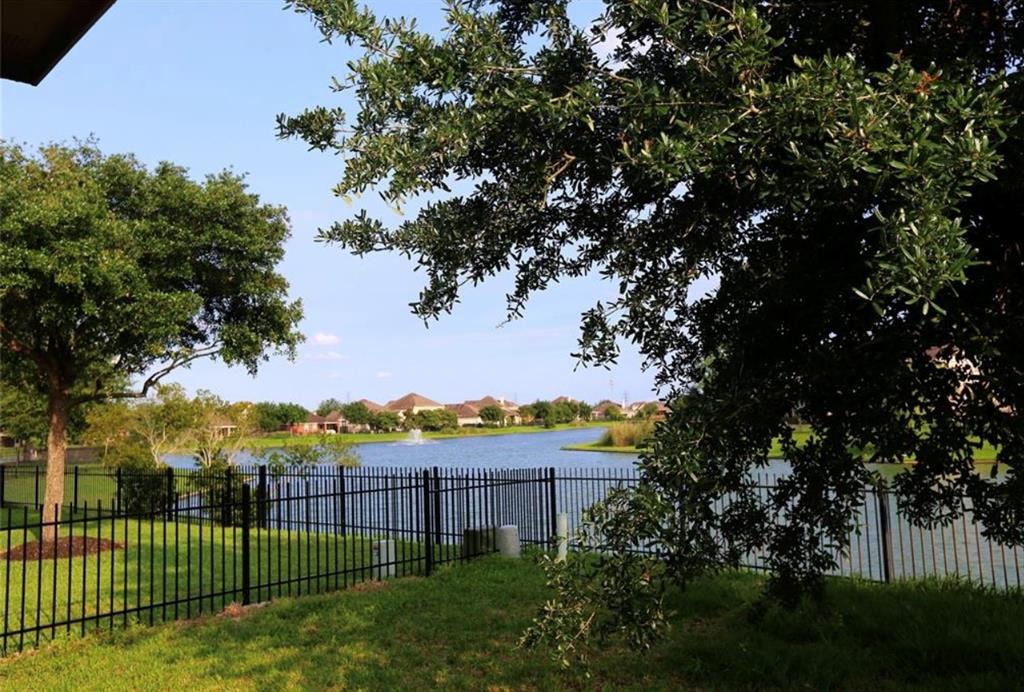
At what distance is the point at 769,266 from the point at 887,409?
97 centimetres

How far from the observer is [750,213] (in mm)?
4008

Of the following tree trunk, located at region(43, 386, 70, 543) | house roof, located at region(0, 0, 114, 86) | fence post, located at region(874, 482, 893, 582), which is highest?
house roof, located at region(0, 0, 114, 86)

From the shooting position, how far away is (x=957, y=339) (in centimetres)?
348

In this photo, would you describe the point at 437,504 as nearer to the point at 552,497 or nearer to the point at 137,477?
the point at 552,497

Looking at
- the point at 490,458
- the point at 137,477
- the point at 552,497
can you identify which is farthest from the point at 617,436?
the point at 552,497

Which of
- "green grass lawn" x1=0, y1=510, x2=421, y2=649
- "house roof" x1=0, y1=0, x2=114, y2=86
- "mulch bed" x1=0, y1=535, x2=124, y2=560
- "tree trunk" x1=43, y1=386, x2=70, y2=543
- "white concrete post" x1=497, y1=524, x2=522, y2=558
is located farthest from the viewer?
"tree trunk" x1=43, y1=386, x2=70, y2=543

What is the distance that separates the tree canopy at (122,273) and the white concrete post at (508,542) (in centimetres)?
738

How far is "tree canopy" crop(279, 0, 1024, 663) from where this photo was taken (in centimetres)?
260

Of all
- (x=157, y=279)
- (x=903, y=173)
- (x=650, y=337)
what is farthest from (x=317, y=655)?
(x=157, y=279)

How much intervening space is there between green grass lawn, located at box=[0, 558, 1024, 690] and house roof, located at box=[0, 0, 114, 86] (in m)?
4.65

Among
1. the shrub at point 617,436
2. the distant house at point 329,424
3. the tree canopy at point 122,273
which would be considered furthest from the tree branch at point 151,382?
the distant house at point 329,424

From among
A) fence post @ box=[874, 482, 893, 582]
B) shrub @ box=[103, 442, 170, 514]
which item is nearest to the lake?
shrub @ box=[103, 442, 170, 514]

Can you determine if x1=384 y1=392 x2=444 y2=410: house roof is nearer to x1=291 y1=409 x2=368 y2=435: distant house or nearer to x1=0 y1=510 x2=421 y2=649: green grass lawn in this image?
x1=291 y1=409 x2=368 y2=435: distant house

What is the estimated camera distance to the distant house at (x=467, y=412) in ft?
347
